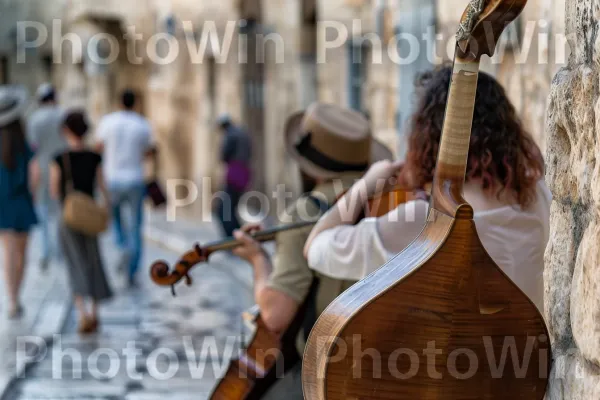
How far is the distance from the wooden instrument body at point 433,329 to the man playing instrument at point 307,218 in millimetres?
1240

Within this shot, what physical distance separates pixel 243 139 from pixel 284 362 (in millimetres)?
8594

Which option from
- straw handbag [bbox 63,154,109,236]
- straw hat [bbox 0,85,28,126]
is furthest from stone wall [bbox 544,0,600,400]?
straw hat [bbox 0,85,28,126]

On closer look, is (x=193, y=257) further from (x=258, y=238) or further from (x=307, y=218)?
(x=307, y=218)

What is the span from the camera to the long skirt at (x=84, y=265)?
7548 mm

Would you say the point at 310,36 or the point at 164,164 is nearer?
the point at 310,36

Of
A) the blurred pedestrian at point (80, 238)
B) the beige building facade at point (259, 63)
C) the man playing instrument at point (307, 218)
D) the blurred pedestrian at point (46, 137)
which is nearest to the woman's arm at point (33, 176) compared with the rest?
the blurred pedestrian at point (80, 238)

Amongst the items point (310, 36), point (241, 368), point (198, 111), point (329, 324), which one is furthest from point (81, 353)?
point (198, 111)

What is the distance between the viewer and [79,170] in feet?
25.5

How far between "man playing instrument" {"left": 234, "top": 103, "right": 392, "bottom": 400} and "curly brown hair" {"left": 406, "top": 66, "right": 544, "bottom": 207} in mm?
607

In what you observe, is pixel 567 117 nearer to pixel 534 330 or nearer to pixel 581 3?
pixel 581 3

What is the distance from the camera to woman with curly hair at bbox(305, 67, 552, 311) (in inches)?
104

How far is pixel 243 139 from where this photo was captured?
11.9m

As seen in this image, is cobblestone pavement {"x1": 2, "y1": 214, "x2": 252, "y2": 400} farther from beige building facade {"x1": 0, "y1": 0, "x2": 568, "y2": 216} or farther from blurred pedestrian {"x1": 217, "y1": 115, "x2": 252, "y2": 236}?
beige building facade {"x1": 0, "y1": 0, "x2": 568, "y2": 216}

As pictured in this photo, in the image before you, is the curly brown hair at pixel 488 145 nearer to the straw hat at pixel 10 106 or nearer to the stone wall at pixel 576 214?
the stone wall at pixel 576 214
